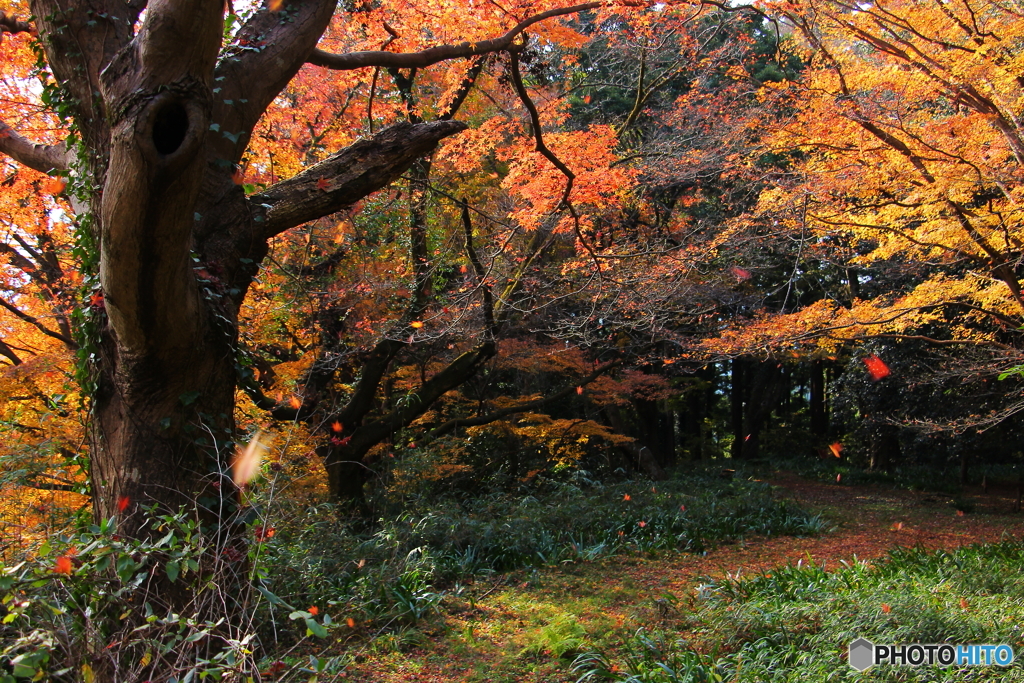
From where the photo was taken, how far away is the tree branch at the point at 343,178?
3768 mm

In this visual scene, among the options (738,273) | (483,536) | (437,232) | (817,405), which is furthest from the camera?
(817,405)

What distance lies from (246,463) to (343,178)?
65.3 inches

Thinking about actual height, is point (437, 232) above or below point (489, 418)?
above

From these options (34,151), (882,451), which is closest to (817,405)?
(882,451)

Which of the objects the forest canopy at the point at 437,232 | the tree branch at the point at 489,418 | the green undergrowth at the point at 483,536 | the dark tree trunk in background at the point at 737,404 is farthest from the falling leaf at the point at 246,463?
the dark tree trunk in background at the point at 737,404

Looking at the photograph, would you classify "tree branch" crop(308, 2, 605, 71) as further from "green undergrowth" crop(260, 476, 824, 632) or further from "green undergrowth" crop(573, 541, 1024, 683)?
"green undergrowth" crop(573, 541, 1024, 683)

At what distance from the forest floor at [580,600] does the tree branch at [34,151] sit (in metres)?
3.50

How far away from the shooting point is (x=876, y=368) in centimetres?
1446

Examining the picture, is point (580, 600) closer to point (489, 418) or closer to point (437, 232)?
point (489, 418)

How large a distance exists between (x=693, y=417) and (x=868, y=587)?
58.9ft

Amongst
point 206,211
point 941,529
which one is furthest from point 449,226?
point 941,529

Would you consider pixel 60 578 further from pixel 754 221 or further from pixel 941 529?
pixel 941 529

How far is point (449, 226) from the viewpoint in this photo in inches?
378

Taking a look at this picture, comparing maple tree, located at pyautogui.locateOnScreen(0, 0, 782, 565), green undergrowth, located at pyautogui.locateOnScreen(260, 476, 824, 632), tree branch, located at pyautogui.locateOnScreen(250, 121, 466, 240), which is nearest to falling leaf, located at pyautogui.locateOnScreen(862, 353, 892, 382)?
green undergrowth, located at pyautogui.locateOnScreen(260, 476, 824, 632)
